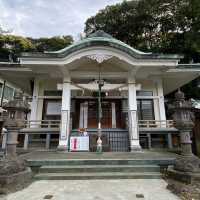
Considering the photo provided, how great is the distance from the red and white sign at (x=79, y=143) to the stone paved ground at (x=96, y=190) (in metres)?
3.30

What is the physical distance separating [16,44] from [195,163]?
2206 cm

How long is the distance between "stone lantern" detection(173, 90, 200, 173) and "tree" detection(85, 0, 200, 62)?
901cm

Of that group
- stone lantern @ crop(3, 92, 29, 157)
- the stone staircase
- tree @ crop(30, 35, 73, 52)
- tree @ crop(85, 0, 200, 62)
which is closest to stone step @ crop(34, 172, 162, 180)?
the stone staircase

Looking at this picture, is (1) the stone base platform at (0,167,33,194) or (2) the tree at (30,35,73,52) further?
(2) the tree at (30,35,73,52)

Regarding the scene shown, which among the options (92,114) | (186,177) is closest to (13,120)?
(186,177)

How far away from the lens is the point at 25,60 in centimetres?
796

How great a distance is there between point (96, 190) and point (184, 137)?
2930mm

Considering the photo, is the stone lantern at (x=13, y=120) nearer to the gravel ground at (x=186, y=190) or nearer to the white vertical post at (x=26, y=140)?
the white vertical post at (x=26, y=140)

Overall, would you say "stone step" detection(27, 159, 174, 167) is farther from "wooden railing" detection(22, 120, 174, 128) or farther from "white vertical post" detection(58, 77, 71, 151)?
"wooden railing" detection(22, 120, 174, 128)

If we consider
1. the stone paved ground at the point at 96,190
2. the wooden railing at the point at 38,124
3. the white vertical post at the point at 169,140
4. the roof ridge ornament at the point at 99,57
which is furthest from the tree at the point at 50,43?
the stone paved ground at the point at 96,190

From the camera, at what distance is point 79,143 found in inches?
311

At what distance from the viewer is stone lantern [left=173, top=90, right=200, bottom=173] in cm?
440

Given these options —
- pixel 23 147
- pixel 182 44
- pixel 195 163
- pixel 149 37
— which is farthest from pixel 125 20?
pixel 195 163

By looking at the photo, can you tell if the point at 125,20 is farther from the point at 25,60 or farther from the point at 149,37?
the point at 25,60
